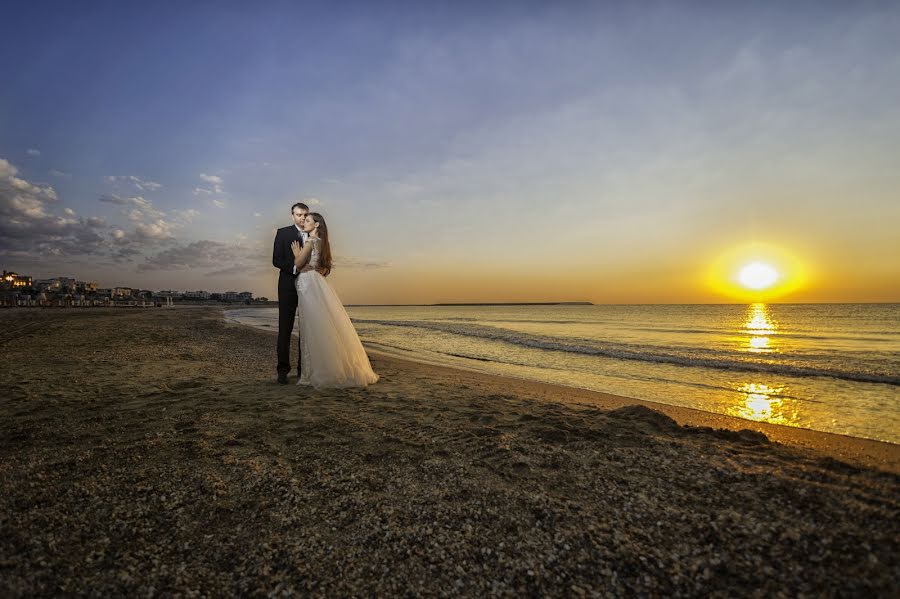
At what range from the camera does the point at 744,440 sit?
4805 mm

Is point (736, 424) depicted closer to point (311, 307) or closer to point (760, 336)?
point (311, 307)

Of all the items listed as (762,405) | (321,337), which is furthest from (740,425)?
(321,337)

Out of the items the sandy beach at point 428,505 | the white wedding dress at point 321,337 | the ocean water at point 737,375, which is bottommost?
the ocean water at point 737,375

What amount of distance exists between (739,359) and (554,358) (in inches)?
281

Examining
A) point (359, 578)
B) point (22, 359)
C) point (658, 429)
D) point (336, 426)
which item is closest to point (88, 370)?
point (22, 359)

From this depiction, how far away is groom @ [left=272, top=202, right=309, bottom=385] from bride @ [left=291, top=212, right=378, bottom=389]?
0.12 metres

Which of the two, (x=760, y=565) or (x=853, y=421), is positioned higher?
(x=760, y=565)

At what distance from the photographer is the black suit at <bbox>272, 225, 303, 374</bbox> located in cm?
802

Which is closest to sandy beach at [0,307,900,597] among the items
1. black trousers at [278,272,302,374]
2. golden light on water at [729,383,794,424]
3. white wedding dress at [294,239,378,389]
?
golden light on water at [729,383,794,424]

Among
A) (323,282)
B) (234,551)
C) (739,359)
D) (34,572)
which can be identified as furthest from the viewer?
(739,359)

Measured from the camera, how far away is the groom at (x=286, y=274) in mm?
8016

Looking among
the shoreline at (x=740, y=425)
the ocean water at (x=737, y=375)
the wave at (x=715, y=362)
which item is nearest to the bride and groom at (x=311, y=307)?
the shoreline at (x=740, y=425)

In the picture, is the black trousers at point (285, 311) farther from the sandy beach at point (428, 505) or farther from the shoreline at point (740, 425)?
the shoreline at point (740, 425)

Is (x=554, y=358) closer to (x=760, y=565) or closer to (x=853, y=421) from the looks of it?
(x=853, y=421)
